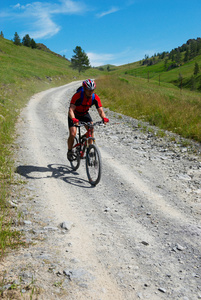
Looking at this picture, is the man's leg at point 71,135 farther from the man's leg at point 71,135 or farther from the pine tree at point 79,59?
the pine tree at point 79,59

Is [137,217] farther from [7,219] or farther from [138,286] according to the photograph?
[7,219]

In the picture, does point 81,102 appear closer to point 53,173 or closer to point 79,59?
point 53,173

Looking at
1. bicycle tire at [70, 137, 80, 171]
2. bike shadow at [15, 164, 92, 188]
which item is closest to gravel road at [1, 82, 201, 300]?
bike shadow at [15, 164, 92, 188]

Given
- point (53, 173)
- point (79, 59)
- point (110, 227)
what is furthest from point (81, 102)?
point (79, 59)

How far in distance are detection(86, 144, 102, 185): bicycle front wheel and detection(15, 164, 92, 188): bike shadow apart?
0.23 meters

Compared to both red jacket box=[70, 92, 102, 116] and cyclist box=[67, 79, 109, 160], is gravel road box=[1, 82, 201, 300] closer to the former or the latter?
cyclist box=[67, 79, 109, 160]

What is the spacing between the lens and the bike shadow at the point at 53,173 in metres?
6.59

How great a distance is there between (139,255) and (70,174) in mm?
4049

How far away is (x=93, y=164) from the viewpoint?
647cm

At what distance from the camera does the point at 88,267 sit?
10.8 feet

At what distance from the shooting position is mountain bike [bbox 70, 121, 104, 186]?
20.2 feet

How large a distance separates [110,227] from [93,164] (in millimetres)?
2437

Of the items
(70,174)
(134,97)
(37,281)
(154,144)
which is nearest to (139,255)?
(37,281)

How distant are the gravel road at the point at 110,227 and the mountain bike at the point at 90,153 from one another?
327mm
